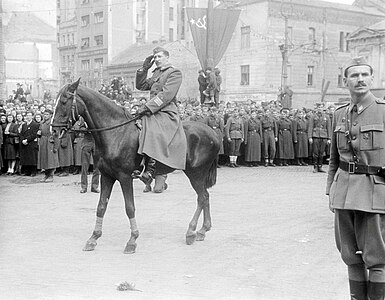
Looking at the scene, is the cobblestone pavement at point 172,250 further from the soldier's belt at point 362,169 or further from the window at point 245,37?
the window at point 245,37

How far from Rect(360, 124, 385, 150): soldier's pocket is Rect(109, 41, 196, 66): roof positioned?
1708 inches

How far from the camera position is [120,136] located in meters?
7.21

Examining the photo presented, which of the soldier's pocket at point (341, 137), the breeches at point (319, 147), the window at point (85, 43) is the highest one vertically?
the window at point (85, 43)

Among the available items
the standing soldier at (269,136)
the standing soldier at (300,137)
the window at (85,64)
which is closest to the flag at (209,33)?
the standing soldier at (269,136)

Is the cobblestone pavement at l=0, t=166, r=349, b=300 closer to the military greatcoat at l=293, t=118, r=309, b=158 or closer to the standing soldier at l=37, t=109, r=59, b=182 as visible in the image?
the standing soldier at l=37, t=109, r=59, b=182

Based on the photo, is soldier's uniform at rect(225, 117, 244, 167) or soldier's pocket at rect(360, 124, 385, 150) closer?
soldier's pocket at rect(360, 124, 385, 150)

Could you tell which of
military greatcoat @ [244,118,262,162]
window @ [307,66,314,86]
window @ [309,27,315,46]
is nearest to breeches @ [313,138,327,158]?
military greatcoat @ [244,118,262,162]

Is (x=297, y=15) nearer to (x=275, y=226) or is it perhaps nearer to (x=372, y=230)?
(x=275, y=226)

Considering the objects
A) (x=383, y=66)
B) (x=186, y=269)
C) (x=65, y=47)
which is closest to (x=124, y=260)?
(x=186, y=269)

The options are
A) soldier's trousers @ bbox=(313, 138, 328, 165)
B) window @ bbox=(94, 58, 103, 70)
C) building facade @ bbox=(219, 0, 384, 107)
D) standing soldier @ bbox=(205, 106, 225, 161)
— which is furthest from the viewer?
window @ bbox=(94, 58, 103, 70)

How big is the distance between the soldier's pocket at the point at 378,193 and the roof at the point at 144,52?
143 ft

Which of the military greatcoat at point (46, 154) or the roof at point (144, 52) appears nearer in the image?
the military greatcoat at point (46, 154)

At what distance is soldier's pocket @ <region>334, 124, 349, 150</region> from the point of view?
4.48 metres

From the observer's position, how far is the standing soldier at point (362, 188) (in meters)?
4.28
